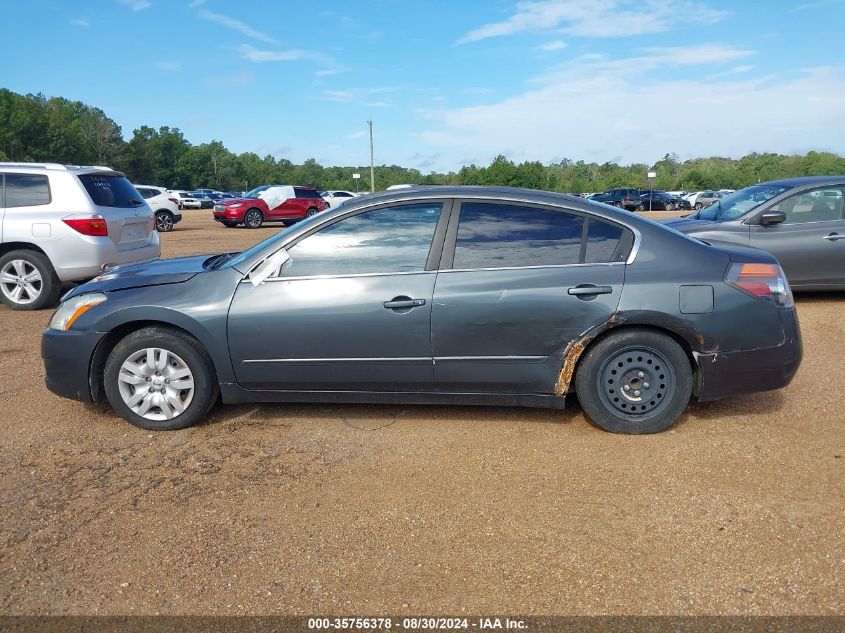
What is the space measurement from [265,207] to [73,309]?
23.1 metres

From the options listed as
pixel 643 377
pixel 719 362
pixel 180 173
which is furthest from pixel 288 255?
pixel 180 173

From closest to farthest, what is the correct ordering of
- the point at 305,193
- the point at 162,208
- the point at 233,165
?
the point at 162,208, the point at 305,193, the point at 233,165

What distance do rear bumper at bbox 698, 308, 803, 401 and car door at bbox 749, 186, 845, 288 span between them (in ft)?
13.9

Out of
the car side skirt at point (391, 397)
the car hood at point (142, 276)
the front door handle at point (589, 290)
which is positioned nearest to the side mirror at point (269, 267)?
the car hood at point (142, 276)

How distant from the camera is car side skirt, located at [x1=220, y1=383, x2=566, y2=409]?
13.8ft

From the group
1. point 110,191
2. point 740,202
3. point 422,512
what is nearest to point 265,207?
point 110,191

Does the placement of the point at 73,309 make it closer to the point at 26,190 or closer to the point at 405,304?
the point at 405,304

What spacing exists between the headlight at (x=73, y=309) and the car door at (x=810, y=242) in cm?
689

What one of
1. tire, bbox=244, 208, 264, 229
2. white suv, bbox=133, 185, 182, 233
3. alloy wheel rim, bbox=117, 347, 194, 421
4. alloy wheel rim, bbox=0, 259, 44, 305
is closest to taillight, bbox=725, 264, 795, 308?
alloy wheel rim, bbox=117, 347, 194, 421

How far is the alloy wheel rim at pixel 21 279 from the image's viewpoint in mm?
8352

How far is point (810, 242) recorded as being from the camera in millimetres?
8031

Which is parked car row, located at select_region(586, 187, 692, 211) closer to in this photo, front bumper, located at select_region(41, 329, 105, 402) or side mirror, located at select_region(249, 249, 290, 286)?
side mirror, located at select_region(249, 249, 290, 286)

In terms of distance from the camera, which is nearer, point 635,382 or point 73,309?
point 635,382

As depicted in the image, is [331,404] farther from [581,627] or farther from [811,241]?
[811,241]
